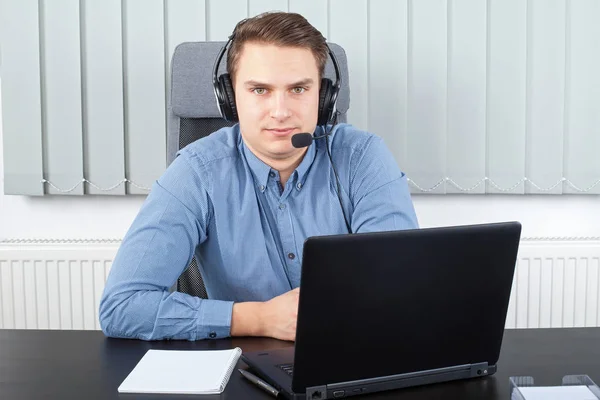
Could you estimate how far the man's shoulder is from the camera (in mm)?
1465

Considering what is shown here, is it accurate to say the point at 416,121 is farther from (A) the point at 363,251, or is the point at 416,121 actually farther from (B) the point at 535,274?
(A) the point at 363,251

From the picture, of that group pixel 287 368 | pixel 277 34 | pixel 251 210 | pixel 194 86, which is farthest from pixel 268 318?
pixel 194 86

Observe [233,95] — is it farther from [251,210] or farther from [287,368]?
[287,368]

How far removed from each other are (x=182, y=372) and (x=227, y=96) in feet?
2.07

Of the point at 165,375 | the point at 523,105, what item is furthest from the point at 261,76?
the point at 523,105

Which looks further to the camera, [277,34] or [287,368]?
[277,34]

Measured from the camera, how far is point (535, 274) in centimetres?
229

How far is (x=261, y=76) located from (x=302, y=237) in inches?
13.1

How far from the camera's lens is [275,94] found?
1.39 m

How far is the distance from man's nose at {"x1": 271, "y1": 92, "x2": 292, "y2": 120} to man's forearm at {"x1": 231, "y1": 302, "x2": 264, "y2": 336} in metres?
0.38

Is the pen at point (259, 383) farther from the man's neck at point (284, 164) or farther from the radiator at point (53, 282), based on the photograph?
the radiator at point (53, 282)

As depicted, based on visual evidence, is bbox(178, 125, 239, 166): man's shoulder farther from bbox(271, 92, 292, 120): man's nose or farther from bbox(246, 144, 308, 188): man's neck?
bbox(271, 92, 292, 120): man's nose

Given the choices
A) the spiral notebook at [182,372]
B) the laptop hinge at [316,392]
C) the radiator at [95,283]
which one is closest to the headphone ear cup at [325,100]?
the spiral notebook at [182,372]

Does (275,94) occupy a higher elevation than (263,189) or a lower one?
higher
